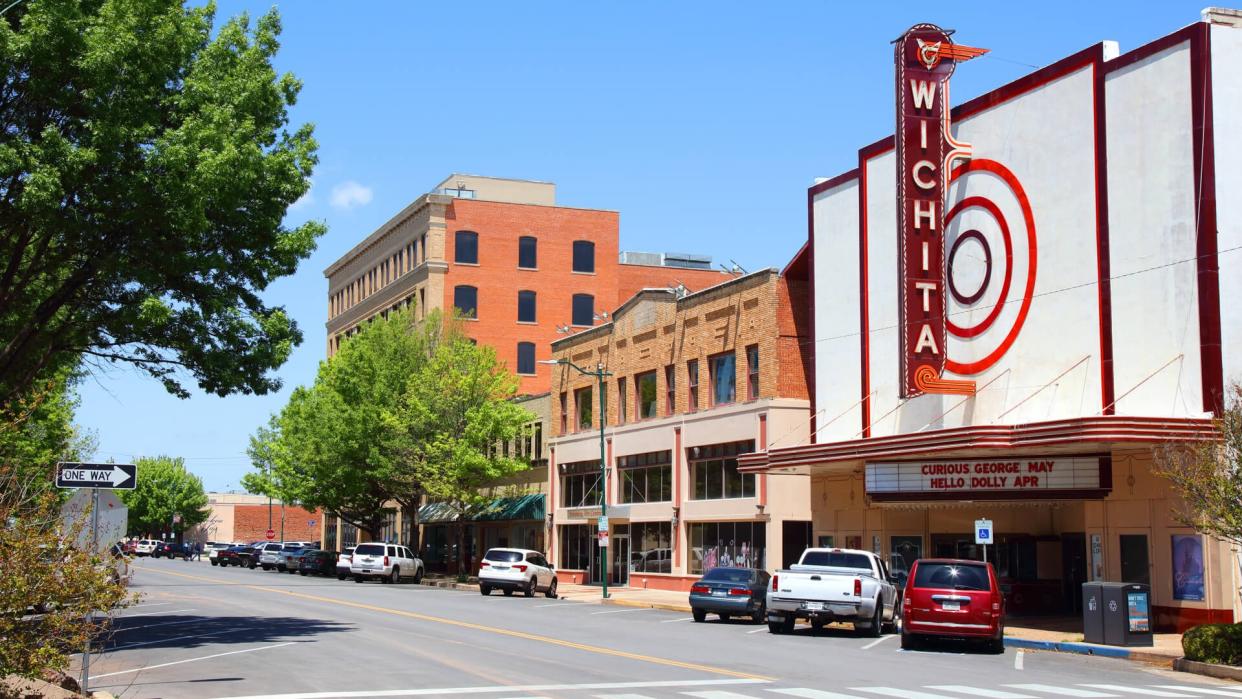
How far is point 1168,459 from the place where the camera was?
990 inches

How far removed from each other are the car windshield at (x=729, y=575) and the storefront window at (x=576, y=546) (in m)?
22.7

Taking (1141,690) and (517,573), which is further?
(517,573)

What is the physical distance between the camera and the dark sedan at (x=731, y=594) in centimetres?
3238

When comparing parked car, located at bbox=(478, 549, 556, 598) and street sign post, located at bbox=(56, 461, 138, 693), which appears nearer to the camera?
street sign post, located at bbox=(56, 461, 138, 693)

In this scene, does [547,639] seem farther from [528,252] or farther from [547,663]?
[528,252]

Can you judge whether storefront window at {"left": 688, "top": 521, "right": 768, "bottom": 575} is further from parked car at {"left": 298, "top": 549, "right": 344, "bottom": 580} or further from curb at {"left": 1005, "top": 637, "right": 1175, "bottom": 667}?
parked car at {"left": 298, "top": 549, "right": 344, "bottom": 580}

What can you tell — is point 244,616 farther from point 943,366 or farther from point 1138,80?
point 1138,80

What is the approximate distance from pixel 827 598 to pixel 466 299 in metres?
51.9

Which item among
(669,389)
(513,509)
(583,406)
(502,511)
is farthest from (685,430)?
(502,511)

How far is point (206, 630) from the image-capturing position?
88.3 ft

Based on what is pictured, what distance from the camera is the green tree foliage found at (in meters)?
60.7

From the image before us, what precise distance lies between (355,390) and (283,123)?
3858 centimetres

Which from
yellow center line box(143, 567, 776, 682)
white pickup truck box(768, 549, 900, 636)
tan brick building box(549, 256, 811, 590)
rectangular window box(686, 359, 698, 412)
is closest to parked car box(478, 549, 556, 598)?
tan brick building box(549, 256, 811, 590)

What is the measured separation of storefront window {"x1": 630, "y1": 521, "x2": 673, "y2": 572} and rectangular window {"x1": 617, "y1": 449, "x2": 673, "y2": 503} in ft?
3.23
